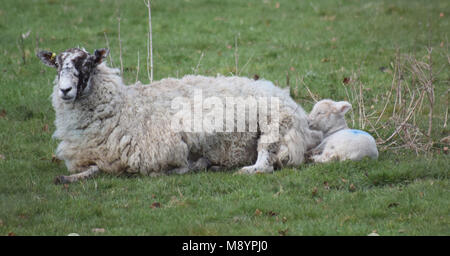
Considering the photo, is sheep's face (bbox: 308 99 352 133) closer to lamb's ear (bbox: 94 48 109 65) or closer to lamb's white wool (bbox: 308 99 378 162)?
lamb's white wool (bbox: 308 99 378 162)

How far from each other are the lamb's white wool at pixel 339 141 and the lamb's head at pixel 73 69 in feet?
8.88

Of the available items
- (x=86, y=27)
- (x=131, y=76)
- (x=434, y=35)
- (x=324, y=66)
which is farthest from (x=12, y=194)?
(x=434, y=35)

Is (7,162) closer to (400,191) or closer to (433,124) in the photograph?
A: (400,191)

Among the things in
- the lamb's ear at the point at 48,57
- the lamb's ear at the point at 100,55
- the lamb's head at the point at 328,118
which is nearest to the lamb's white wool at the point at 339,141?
the lamb's head at the point at 328,118

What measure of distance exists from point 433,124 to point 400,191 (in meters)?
2.76

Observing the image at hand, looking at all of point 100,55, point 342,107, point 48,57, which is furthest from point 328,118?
point 48,57

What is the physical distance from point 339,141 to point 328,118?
0.70 m

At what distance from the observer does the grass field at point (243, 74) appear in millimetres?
5848

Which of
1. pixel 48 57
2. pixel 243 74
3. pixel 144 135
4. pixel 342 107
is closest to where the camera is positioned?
pixel 144 135

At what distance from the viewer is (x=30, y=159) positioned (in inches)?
312

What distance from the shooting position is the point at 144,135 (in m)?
7.21

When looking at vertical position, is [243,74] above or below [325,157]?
above

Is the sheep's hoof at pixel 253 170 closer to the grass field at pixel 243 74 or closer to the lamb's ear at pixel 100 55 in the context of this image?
the grass field at pixel 243 74

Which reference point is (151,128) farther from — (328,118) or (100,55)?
(328,118)
